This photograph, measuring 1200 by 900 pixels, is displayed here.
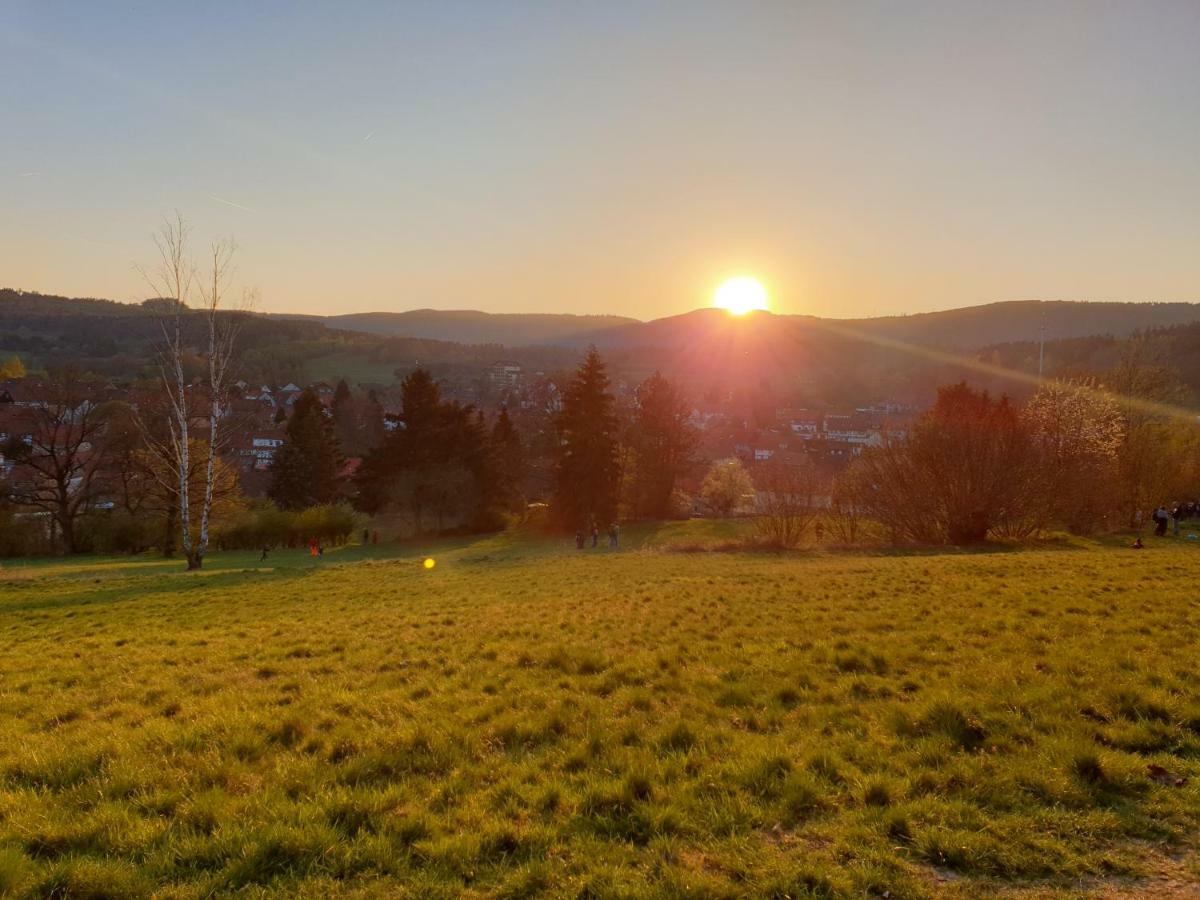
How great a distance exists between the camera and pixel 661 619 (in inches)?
472

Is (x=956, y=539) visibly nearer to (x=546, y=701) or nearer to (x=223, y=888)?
(x=546, y=701)

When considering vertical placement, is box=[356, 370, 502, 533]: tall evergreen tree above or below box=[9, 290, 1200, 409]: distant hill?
below

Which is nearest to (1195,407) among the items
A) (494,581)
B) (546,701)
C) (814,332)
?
(814,332)

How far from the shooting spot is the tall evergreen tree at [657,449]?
5359cm

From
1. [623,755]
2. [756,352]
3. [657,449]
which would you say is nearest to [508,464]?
[657,449]

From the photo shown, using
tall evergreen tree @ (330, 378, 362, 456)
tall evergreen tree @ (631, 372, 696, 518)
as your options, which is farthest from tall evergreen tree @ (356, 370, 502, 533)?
tall evergreen tree @ (330, 378, 362, 456)

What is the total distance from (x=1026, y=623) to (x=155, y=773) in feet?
36.6

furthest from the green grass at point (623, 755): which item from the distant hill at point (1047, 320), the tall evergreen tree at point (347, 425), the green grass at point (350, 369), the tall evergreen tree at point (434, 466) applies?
the distant hill at point (1047, 320)

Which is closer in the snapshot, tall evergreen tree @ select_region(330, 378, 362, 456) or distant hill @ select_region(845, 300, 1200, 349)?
tall evergreen tree @ select_region(330, 378, 362, 456)

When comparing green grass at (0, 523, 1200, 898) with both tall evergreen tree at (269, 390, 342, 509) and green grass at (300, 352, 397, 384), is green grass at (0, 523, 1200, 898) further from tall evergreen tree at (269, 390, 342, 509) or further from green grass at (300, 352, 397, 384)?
green grass at (300, 352, 397, 384)

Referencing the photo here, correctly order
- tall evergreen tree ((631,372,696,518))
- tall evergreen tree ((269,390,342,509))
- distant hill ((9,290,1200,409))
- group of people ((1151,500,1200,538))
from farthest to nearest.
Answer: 1. distant hill ((9,290,1200,409))
2. tall evergreen tree ((631,372,696,518))
3. tall evergreen tree ((269,390,342,509))
4. group of people ((1151,500,1200,538))

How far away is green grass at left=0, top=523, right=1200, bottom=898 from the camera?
4.10 meters

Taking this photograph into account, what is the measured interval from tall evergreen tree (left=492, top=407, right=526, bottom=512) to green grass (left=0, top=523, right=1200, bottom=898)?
131ft

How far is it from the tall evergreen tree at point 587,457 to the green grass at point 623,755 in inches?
1409
